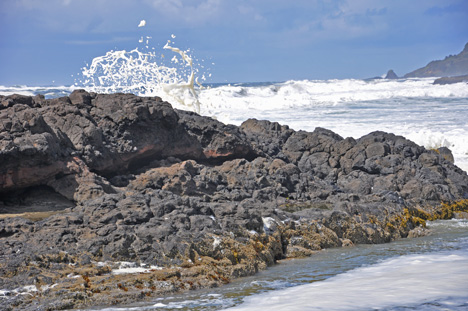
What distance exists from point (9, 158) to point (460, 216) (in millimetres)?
8895

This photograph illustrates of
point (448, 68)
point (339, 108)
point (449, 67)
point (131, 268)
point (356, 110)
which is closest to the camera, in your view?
point (131, 268)

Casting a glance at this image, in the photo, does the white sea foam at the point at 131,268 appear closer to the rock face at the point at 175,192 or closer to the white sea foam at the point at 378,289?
the rock face at the point at 175,192

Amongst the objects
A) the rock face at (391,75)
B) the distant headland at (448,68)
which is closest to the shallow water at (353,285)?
the distant headland at (448,68)

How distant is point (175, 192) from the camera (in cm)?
1074

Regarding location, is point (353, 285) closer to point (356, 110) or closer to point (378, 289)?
point (378, 289)

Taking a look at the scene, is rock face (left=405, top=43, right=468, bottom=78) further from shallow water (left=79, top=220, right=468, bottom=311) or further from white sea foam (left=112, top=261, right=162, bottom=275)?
white sea foam (left=112, top=261, right=162, bottom=275)

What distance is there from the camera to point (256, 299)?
244 inches

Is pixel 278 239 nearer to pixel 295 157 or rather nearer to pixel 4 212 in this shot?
pixel 4 212

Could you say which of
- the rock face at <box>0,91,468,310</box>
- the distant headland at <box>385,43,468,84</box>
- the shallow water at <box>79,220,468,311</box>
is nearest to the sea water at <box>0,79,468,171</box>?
the rock face at <box>0,91,468,310</box>

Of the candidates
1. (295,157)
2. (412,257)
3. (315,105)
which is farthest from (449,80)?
(412,257)

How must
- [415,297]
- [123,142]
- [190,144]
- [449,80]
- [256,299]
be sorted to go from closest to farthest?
[415,297], [256,299], [123,142], [190,144], [449,80]

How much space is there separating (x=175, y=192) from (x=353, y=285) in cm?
499

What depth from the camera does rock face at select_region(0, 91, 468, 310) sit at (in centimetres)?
706

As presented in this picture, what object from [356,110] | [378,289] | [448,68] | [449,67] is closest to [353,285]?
[378,289]
